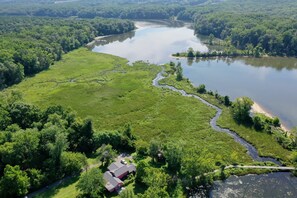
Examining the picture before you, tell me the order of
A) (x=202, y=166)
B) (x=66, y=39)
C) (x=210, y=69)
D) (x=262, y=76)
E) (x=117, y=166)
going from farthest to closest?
(x=66, y=39)
(x=210, y=69)
(x=262, y=76)
(x=117, y=166)
(x=202, y=166)

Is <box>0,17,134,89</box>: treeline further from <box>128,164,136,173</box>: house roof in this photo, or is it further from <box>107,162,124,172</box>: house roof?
<box>128,164,136,173</box>: house roof

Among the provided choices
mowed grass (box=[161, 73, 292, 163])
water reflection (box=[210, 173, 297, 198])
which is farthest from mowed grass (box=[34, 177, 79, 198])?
mowed grass (box=[161, 73, 292, 163])

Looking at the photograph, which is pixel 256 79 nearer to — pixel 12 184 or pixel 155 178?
pixel 155 178

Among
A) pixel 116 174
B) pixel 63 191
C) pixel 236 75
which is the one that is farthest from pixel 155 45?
pixel 63 191

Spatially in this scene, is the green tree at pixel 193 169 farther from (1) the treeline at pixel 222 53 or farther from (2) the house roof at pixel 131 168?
(1) the treeline at pixel 222 53

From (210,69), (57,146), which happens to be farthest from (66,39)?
(57,146)

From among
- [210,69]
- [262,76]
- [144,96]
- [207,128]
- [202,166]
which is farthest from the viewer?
[210,69]

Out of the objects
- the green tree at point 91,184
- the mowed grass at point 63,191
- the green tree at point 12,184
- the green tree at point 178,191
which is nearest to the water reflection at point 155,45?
the green tree at point 178,191

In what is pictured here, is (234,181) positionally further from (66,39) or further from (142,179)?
(66,39)
